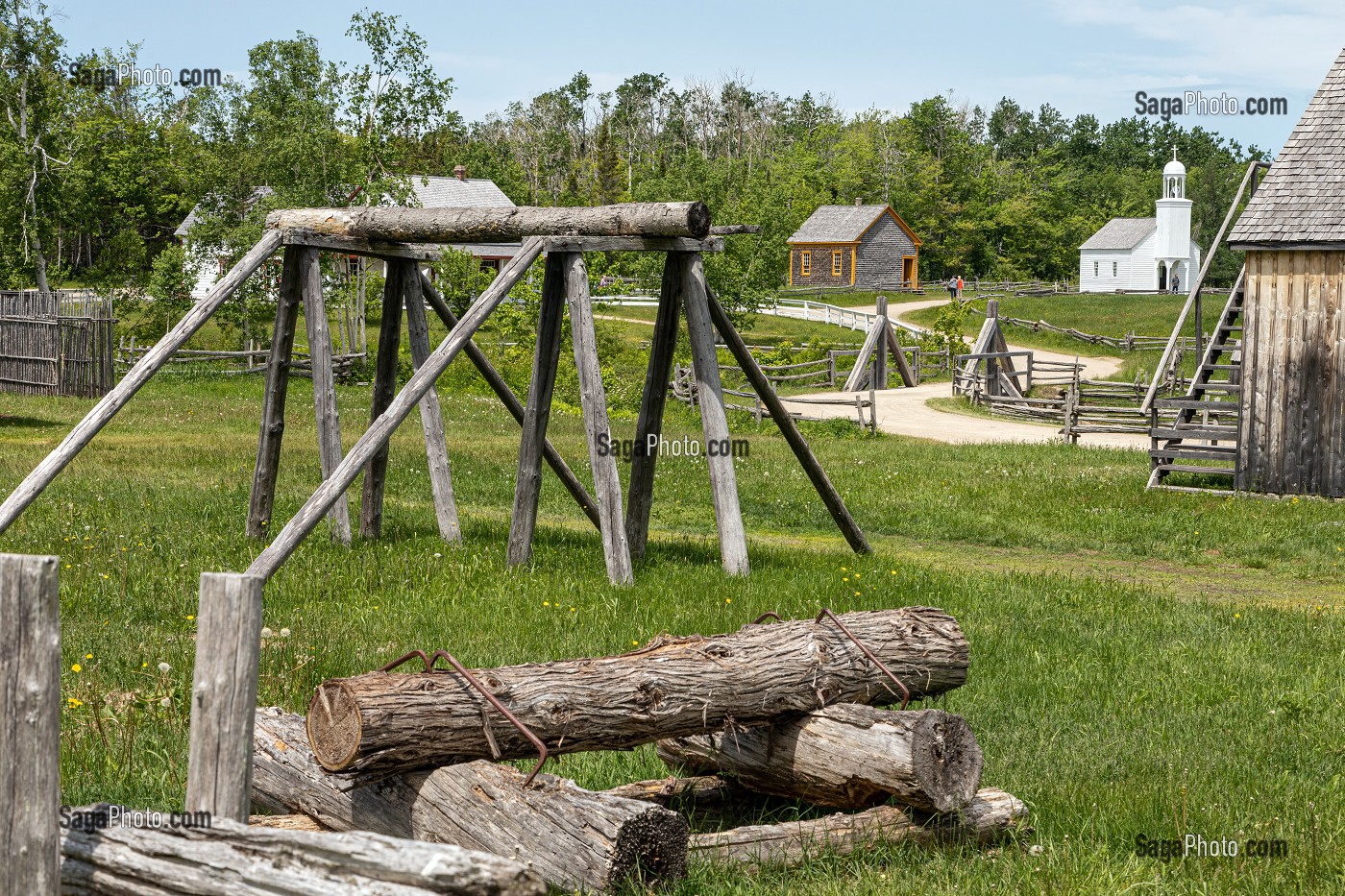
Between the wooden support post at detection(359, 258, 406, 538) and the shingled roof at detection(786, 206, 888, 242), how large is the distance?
6475 cm

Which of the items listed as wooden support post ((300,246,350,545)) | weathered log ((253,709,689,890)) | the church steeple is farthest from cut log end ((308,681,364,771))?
the church steeple

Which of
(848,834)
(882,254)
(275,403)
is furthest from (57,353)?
(882,254)

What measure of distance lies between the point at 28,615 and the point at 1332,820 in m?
5.01

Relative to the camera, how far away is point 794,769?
16.4ft

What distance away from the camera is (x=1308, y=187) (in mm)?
18656

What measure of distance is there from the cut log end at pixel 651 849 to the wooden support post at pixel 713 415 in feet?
20.5

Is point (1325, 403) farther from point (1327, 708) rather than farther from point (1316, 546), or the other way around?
point (1327, 708)

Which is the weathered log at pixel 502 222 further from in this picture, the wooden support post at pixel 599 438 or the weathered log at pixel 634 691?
the weathered log at pixel 634 691

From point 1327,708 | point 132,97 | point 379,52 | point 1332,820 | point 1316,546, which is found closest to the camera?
point 1332,820

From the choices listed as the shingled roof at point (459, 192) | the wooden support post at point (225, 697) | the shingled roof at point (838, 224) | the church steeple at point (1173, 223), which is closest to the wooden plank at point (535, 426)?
the wooden support post at point (225, 697)

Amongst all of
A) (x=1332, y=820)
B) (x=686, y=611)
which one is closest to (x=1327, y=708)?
(x=1332, y=820)

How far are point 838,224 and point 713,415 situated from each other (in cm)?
6819

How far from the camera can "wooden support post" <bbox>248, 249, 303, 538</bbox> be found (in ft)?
38.2

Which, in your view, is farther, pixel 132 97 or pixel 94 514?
→ pixel 132 97
